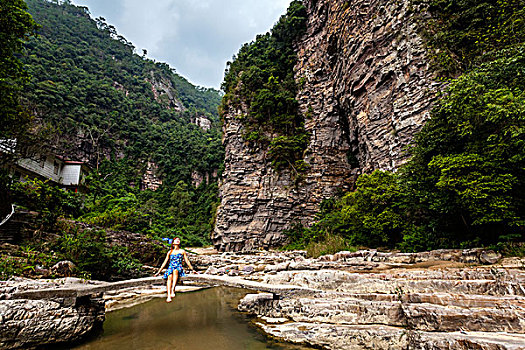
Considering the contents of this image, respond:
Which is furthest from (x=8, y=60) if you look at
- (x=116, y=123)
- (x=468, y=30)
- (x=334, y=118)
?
(x=116, y=123)

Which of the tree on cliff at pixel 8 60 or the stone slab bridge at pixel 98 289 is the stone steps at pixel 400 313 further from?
the tree on cliff at pixel 8 60

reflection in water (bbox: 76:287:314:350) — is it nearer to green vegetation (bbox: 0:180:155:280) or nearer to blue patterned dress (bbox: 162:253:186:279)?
blue patterned dress (bbox: 162:253:186:279)

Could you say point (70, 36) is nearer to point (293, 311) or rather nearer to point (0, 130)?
point (0, 130)

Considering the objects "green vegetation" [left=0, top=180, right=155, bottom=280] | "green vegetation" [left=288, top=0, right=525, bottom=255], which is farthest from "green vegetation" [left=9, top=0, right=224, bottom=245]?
"green vegetation" [left=288, top=0, right=525, bottom=255]

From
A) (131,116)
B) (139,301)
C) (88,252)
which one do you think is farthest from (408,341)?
(131,116)

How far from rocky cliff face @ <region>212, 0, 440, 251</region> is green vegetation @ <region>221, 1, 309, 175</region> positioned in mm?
952

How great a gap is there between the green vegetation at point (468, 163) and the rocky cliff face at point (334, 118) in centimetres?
287

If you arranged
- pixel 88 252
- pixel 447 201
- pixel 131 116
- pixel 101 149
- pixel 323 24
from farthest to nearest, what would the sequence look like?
pixel 131 116
pixel 101 149
pixel 323 24
pixel 88 252
pixel 447 201

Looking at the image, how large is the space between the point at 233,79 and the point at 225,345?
2637 centimetres

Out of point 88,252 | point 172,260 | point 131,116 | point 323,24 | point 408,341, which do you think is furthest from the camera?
point 131,116

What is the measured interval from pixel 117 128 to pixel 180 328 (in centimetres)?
4218

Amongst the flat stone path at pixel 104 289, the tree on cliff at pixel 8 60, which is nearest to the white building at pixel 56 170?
the tree on cliff at pixel 8 60

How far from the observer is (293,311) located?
5.09 m

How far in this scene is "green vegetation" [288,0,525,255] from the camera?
570cm
